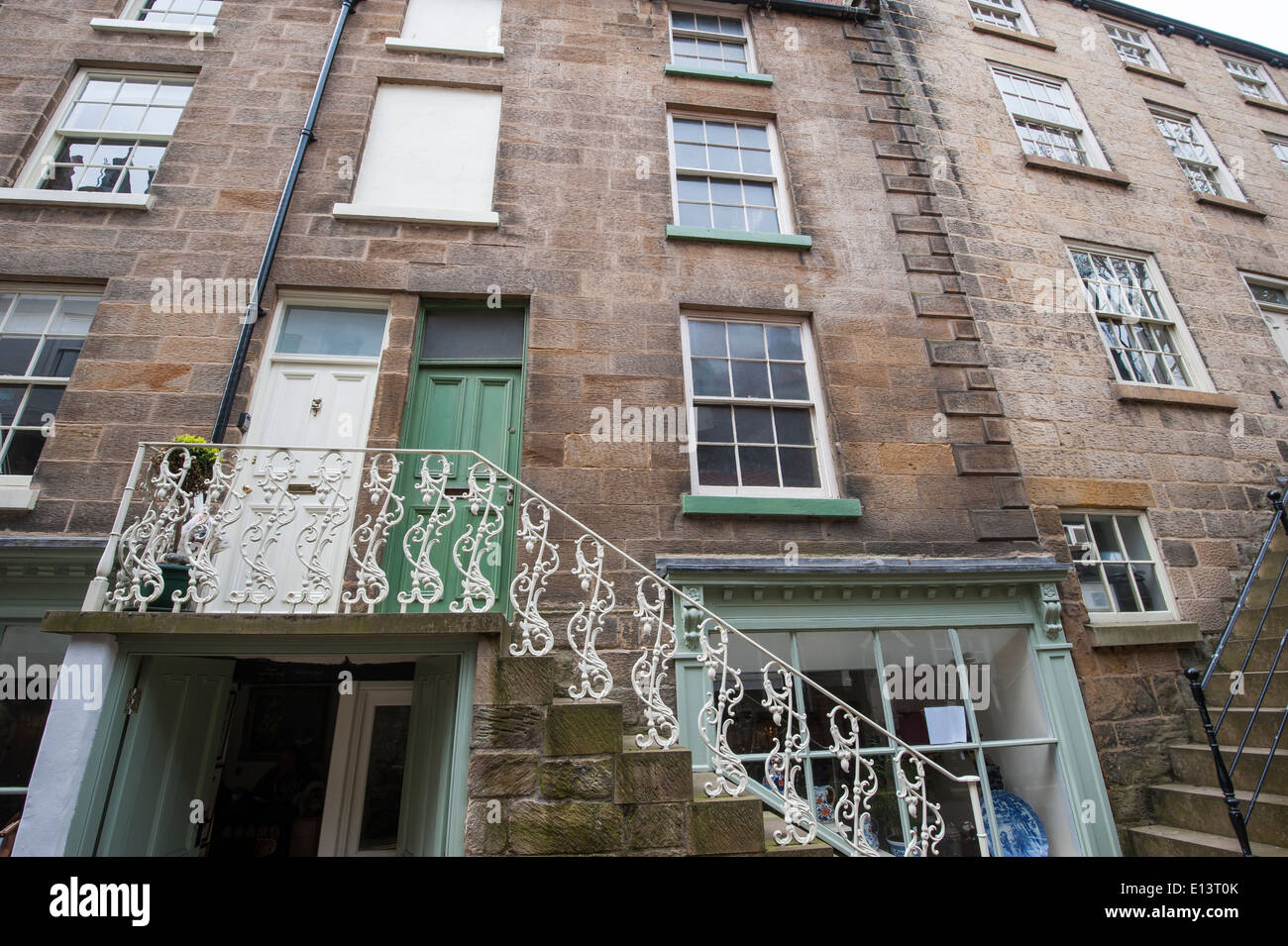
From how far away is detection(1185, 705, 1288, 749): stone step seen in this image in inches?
195

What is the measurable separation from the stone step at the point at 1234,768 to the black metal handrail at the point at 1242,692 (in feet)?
0.12

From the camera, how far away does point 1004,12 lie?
10.6m

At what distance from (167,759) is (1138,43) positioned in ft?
60.7

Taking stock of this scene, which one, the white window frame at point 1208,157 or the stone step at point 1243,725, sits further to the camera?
the white window frame at point 1208,157

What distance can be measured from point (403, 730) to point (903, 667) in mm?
4742

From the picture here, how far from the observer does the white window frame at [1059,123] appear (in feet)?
30.0

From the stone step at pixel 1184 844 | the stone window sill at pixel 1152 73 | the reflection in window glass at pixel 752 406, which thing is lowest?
the stone step at pixel 1184 844

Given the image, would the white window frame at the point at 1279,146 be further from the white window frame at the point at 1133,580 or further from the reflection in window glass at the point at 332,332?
the reflection in window glass at the point at 332,332

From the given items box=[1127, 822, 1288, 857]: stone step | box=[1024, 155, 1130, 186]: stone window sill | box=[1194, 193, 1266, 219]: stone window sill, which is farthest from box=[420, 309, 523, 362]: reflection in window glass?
box=[1194, 193, 1266, 219]: stone window sill

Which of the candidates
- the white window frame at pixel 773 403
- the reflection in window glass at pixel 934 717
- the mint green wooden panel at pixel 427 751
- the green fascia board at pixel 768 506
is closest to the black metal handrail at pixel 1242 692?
the reflection in window glass at pixel 934 717

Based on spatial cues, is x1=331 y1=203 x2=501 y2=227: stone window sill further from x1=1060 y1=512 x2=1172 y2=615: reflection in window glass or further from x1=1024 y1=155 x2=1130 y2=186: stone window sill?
x1=1024 y1=155 x2=1130 y2=186: stone window sill

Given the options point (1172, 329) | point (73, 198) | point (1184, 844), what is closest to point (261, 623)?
point (73, 198)

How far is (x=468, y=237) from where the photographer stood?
645 centimetres
